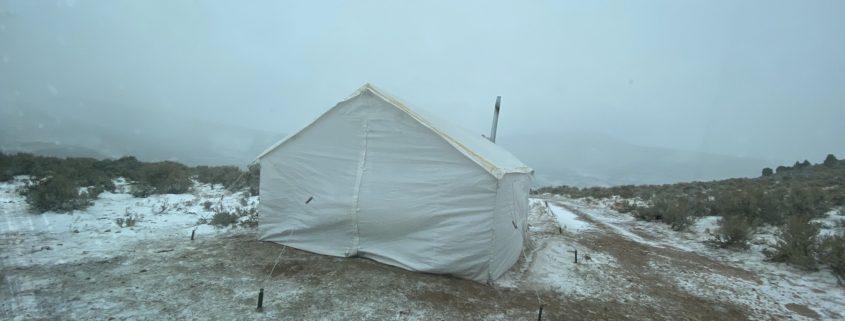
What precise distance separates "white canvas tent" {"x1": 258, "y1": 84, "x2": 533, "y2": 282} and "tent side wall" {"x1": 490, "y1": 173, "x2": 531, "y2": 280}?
2 cm

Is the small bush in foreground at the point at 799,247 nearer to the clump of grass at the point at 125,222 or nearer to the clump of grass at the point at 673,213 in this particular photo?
the clump of grass at the point at 673,213

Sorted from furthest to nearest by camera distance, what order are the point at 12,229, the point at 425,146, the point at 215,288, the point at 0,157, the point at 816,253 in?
the point at 0,157, the point at 816,253, the point at 12,229, the point at 425,146, the point at 215,288

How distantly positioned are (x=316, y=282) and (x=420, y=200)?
2.04 metres

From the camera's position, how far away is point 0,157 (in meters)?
13.9

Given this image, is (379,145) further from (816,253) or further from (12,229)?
(816,253)

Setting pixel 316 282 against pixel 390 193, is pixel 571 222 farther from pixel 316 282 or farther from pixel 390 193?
pixel 316 282

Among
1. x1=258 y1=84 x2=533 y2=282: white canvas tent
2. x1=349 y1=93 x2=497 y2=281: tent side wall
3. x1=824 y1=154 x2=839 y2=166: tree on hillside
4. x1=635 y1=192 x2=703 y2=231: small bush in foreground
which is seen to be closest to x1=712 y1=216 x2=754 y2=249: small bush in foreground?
x1=635 y1=192 x2=703 y2=231: small bush in foreground

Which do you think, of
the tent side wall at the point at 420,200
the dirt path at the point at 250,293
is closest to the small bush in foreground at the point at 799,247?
the dirt path at the point at 250,293

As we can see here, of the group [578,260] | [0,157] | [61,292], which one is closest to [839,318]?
[578,260]

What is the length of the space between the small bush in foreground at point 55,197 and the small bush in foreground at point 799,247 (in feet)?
51.0

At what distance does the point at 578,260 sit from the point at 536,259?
0.95 meters

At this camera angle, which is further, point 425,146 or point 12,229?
point 12,229

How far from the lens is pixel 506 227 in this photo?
666 cm

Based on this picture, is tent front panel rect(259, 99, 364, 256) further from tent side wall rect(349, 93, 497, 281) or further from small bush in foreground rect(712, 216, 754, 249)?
small bush in foreground rect(712, 216, 754, 249)
